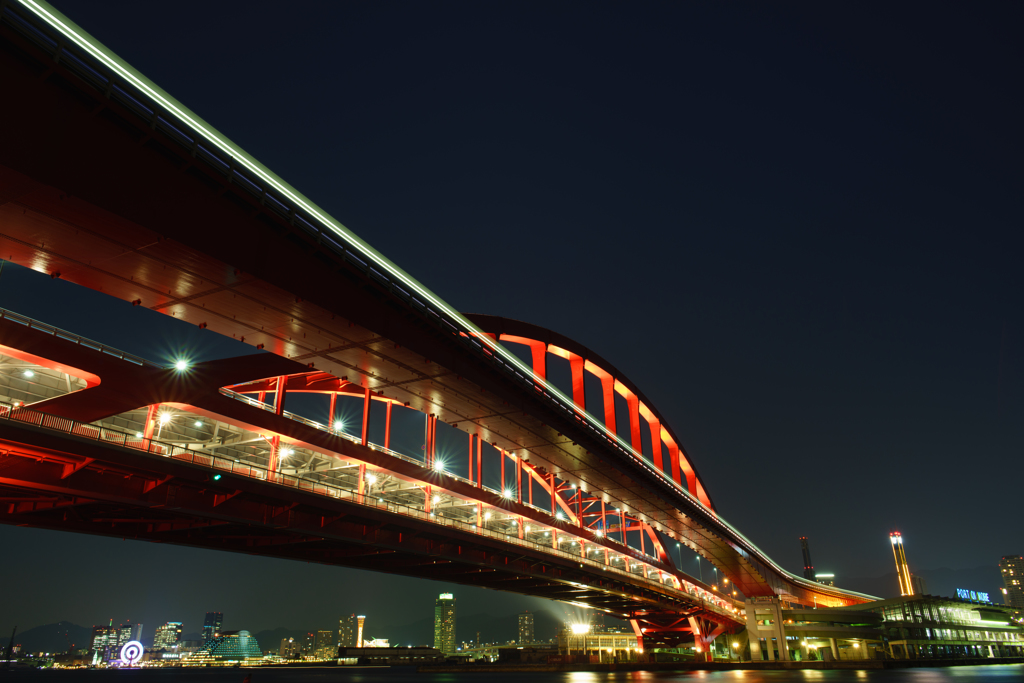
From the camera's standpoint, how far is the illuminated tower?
150 m

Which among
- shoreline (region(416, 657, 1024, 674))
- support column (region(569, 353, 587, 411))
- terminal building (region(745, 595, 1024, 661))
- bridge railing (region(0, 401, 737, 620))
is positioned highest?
support column (region(569, 353, 587, 411))

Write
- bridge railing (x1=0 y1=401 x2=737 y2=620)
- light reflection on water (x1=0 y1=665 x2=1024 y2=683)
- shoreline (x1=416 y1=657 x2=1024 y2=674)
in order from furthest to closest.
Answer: shoreline (x1=416 y1=657 x2=1024 y2=674), light reflection on water (x1=0 y1=665 x2=1024 y2=683), bridge railing (x1=0 y1=401 x2=737 y2=620)

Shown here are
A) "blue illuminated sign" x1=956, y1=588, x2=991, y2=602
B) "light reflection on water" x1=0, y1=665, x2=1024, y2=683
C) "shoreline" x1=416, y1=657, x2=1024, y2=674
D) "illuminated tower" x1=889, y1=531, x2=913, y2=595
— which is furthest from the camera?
"illuminated tower" x1=889, y1=531, x2=913, y2=595

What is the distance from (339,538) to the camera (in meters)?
27.3

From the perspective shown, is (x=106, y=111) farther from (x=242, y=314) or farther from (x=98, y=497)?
(x=98, y=497)

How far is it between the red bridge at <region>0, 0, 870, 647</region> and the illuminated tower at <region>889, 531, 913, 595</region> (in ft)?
474

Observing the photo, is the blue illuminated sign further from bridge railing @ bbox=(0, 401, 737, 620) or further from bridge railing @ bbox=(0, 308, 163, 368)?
bridge railing @ bbox=(0, 308, 163, 368)

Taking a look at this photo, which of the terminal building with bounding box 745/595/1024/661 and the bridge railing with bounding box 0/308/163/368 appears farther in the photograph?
the terminal building with bounding box 745/595/1024/661

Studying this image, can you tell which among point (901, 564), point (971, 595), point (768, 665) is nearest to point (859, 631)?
point (768, 665)

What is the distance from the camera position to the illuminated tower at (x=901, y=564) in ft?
492

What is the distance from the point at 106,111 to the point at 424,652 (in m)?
182

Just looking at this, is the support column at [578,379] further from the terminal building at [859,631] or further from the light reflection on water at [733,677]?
the terminal building at [859,631]

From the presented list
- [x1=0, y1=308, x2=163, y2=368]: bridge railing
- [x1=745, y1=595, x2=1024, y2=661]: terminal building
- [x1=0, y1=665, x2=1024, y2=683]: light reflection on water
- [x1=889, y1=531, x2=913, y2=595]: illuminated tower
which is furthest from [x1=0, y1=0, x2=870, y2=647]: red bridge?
[x1=889, y1=531, x2=913, y2=595]: illuminated tower

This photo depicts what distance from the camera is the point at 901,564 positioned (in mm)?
151125
